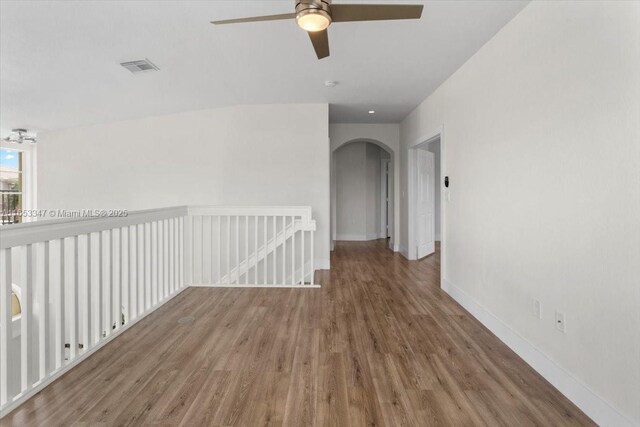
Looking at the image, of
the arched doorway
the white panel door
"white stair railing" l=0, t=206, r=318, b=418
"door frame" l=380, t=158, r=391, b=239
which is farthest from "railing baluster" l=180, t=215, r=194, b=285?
"door frame" l=380, t=158, r=391, b=239

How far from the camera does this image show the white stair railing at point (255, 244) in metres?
4.16

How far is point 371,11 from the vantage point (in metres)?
1.90

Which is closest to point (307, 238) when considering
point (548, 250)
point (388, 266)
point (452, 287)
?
point (388, 266)

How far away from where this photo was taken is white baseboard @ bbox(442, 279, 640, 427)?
5.59ft

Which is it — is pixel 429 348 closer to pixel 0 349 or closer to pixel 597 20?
pixel 597 20

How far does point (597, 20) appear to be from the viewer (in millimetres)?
1803

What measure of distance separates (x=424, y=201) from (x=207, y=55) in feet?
14.3

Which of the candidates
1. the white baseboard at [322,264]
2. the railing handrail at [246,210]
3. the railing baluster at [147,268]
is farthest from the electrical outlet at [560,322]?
the white baseboard at [322,264]

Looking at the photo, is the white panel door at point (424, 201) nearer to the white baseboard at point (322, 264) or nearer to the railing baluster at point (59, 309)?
the white baseboard at point (322, 264)

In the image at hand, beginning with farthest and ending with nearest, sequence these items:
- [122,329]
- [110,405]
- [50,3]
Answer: [122,329] < [50,3] < [110,405]

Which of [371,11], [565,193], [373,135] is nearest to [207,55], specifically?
[371,11]

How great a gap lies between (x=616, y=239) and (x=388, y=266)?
3923 mm

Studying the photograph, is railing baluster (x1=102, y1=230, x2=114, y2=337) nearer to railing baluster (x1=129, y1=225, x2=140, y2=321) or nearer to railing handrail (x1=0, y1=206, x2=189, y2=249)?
railing handrail (x1=0, y1=206, x2=189, y2=249)

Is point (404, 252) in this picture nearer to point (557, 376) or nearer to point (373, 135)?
point (373, 135)
